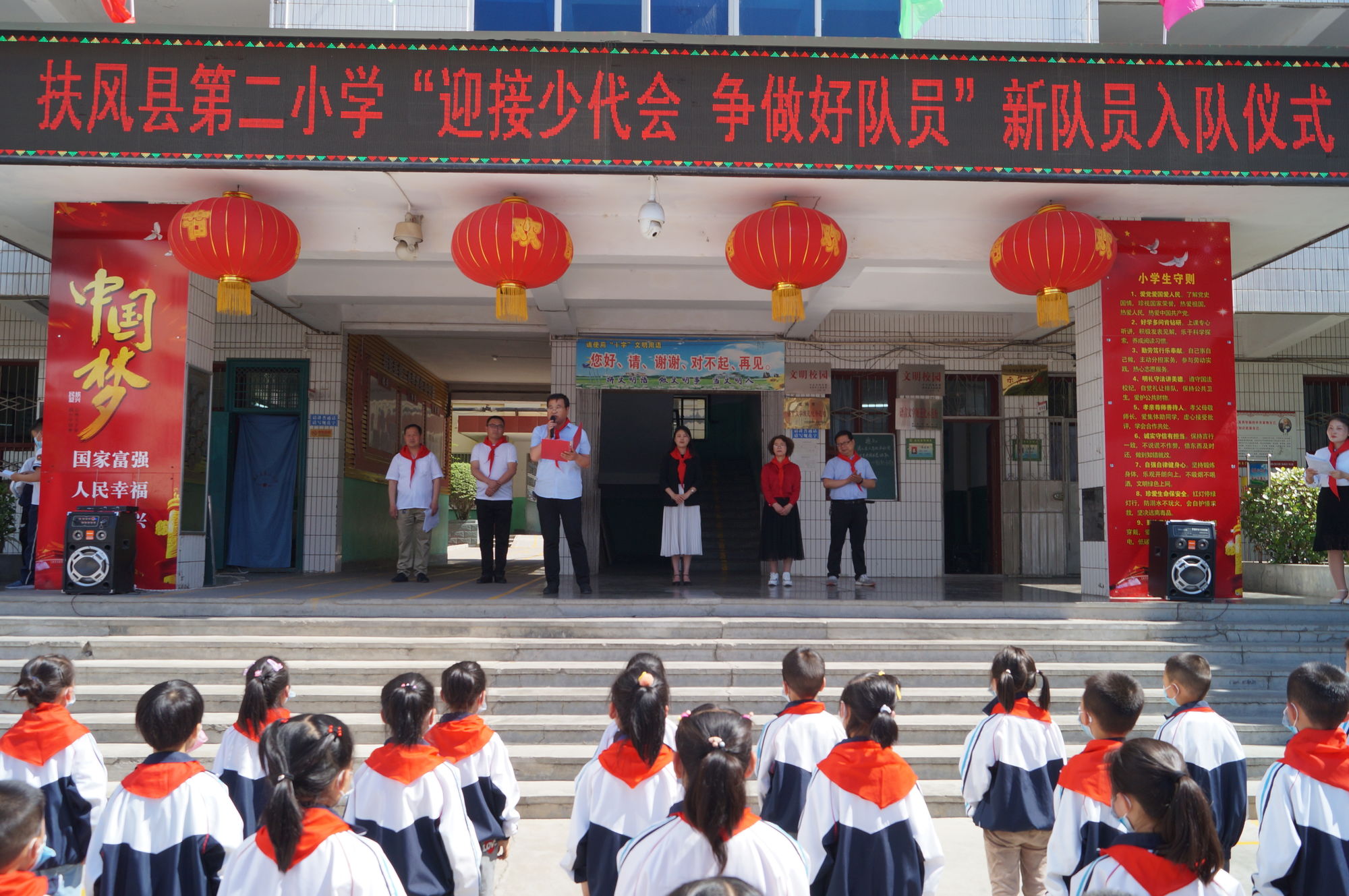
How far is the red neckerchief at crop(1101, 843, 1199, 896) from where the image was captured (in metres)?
1.92

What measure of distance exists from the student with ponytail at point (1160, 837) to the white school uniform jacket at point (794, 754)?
3.94 feet

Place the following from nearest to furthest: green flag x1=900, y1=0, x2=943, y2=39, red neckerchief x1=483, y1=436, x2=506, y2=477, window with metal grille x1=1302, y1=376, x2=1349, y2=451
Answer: green flag x1=900, y1=0, x2=943, y2=39
red neckerchief x1=483, y1=436, x2=506, y2=477
window with metal grille x1=1302, y1=376, x2=1349, y2=451

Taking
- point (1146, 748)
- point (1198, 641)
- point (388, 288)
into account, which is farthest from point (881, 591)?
point (1146, 748)

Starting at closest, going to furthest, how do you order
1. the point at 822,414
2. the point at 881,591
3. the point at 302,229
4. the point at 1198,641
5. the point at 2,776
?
1. the point at 2,776
2. the point at 1198,641
3. the point at 302,229
4. the point at 881,591
5. the point at 822,414

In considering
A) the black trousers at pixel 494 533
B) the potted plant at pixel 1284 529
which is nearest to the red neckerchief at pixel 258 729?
the black trousers at pixel 494 533

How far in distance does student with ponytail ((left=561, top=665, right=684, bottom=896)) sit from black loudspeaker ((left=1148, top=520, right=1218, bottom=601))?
18.0 feet

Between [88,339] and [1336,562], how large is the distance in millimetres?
9387

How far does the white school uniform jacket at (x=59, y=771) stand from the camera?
300 cm

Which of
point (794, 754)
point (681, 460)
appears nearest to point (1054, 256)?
point (681, 460)

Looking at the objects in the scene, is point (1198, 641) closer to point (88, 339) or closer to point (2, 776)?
point (2, 776)

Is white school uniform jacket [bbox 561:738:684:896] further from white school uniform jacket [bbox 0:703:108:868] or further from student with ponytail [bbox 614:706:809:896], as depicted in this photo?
white school uniform jacket [bbox 0:703:108:868]

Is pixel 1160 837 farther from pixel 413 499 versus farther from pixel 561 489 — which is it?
pixel 413 499

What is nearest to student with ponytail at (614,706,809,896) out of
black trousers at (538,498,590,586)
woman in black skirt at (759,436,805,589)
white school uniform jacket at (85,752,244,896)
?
white school uniform jacket at (85,752,244,896)

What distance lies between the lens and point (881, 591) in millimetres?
8430
